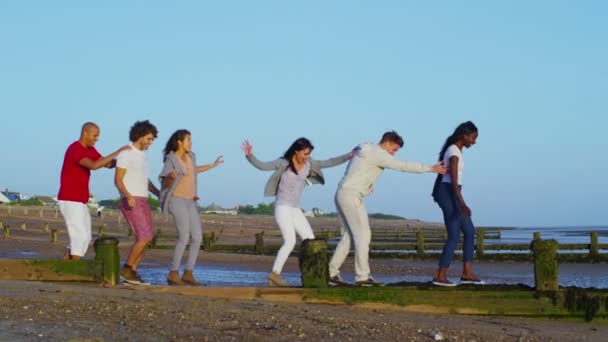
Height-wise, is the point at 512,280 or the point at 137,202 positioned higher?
the point at 137,202

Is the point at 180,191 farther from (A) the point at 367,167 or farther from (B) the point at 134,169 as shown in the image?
(A) the point at 367,167

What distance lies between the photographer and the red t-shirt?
9.62 meters

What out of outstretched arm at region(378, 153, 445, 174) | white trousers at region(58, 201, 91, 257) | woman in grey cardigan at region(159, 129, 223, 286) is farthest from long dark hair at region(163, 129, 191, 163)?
outstretched arm at region(378, 153, 445, 174)

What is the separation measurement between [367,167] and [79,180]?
3.20m

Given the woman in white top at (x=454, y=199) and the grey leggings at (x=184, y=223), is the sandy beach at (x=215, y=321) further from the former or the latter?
the woman in white top at (x=454, y=199)

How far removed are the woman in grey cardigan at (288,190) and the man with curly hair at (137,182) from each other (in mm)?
1118

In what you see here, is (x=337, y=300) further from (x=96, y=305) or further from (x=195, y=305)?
(x=96, y=305)

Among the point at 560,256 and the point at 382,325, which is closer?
the point at 382,325

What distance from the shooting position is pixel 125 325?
21.4ft

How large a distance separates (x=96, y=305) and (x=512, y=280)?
44.7 feet

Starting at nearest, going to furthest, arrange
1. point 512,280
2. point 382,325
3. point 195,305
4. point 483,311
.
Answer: point 382,325
point 195,305
point 483,311
point 512,280

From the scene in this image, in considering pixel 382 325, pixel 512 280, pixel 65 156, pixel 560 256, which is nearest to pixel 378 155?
pixel 382 325

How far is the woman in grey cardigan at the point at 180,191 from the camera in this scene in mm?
9594

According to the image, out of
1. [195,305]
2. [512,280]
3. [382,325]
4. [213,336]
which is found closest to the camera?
[213,336]
